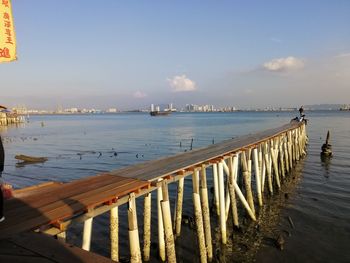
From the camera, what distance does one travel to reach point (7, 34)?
7.54 metres

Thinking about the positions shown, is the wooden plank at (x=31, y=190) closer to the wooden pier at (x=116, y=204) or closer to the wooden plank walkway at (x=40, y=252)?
the wooden pier at (x=116, y=204)

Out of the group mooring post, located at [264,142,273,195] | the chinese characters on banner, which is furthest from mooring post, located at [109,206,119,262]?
mooring post, located at [264,142,273,195]

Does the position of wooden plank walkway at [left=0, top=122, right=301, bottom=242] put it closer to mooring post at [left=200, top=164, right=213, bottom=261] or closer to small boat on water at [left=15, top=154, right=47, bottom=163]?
mooring post at [left=200, top=164, right=213, bottom=261]

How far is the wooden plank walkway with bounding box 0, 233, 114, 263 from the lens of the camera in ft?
12.9

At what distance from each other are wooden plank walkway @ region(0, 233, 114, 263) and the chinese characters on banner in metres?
4.59

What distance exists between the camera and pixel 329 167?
2614 centimetres

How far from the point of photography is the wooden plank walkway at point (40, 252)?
3939 millimetres

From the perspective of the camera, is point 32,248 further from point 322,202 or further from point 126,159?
point 126,159

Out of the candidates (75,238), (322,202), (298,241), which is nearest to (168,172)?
(75,238)

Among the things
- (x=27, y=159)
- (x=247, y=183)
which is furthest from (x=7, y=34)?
(x=27, y=159)

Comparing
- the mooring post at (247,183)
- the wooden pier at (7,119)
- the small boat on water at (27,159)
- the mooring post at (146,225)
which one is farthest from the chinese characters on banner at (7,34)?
the wooden pier at (7,119)

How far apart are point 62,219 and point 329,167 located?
82.9ft

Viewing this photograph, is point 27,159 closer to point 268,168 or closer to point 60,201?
point 268,168

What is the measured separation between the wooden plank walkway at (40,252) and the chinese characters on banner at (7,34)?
4589 millimetres
